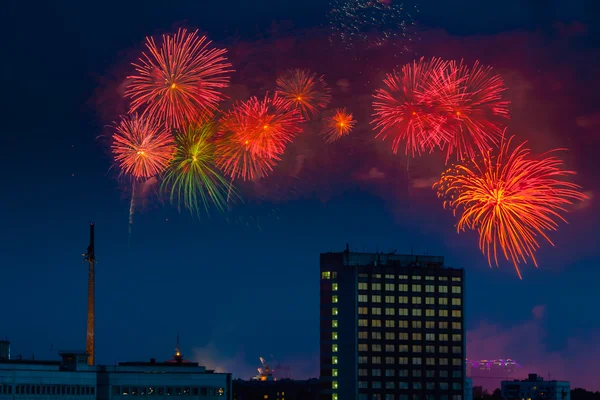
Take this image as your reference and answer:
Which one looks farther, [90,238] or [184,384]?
[90,238]

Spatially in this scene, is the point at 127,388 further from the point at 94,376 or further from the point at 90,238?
the point at 90,238

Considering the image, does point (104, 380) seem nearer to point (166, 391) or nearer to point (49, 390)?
point (166, 391)

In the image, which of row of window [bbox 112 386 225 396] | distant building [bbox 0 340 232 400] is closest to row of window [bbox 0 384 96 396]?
distant building [bbox 0 340 232 400]

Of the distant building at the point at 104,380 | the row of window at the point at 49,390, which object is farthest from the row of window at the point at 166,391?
the row of window at the point at 49,390

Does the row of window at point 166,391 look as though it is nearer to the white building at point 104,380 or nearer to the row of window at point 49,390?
the white building at point 104,380

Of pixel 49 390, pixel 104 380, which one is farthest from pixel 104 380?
pixel 49 390

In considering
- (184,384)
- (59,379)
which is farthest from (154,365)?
(59,379)

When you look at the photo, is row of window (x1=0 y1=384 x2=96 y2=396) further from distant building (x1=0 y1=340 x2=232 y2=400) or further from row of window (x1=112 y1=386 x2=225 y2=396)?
row of window (x1=112 y1=386 x2=225 y2=396)
